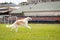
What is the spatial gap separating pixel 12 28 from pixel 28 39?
196cm

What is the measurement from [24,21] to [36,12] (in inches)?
462

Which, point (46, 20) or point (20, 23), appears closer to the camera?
point (20, 23)

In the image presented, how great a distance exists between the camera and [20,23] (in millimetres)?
6598

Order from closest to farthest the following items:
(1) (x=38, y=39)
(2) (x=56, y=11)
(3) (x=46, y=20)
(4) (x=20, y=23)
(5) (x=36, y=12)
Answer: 1. (1) (x=38, y=39)
2. (4) (x=20, y=23)
3. (3) (x=46, y=20)
4. (2) (x=56, y=11)
5. (5) (x=36, y=12)

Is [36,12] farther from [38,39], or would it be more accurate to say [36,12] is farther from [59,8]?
[38,39]

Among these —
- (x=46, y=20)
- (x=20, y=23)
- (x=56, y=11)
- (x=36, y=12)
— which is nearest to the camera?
(x=20, y=23)

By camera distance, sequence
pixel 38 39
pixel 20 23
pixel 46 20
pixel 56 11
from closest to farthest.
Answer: pixel 38 39 → pixel 20 23 → pixel 46 20 → pixel 56 11

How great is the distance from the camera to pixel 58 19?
1380cm

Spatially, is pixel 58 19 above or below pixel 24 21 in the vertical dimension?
below

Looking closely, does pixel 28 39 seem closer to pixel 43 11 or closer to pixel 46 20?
pixel 46 20

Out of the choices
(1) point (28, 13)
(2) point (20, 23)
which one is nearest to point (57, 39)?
(2) point (20, 23)

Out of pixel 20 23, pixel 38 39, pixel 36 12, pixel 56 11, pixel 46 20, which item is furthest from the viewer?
pixel 36 12

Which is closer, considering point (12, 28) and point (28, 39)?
point (28, 39)

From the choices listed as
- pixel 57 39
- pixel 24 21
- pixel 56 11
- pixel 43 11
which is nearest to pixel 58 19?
pixel 56 11
